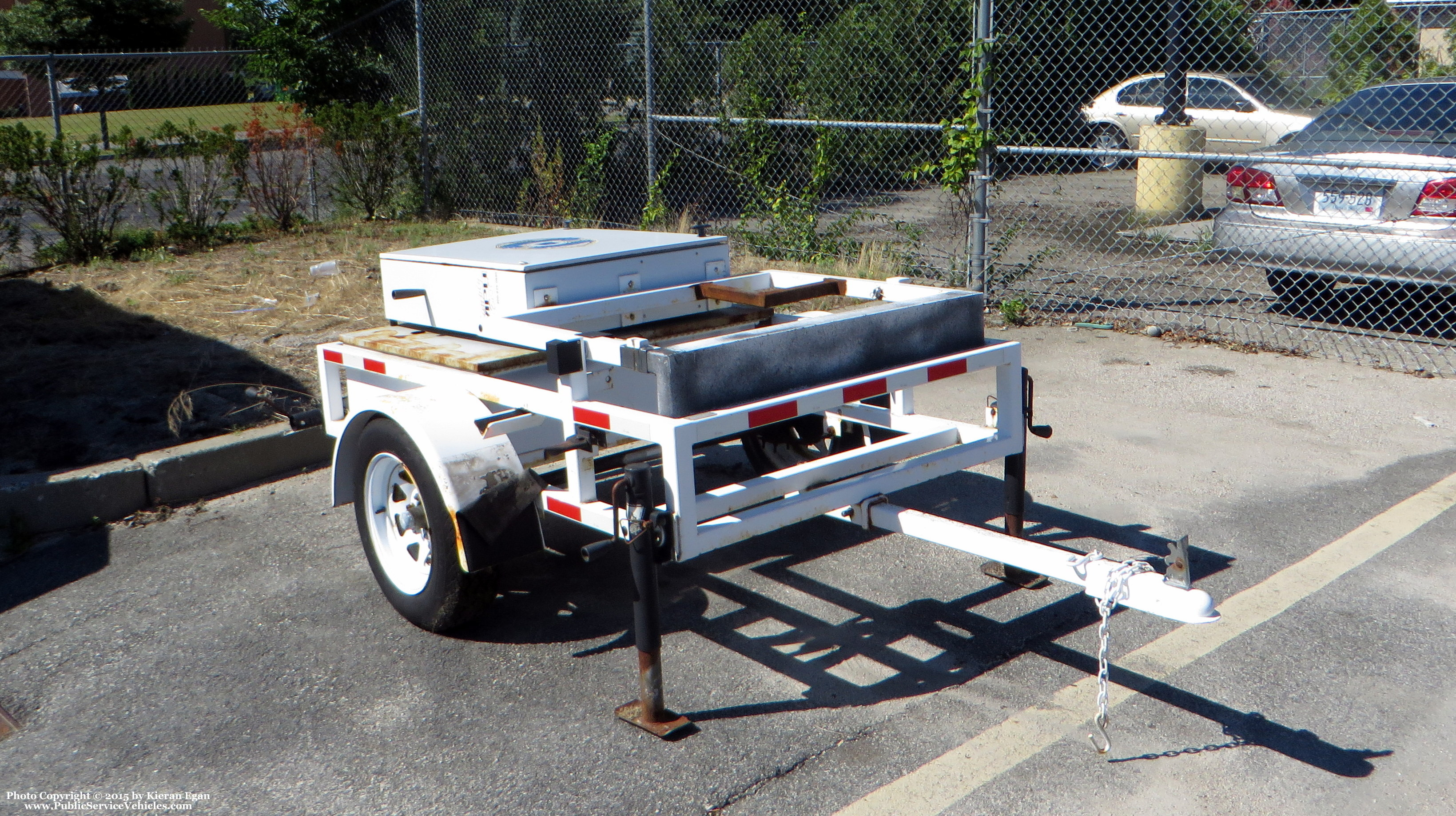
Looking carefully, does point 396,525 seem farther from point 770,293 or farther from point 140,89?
point 140,89

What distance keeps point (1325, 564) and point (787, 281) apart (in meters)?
2.28

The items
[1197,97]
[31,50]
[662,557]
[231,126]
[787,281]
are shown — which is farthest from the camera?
[31,50]

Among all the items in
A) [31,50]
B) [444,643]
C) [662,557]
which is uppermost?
[31,50]

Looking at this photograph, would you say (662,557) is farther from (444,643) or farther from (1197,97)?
(1197,97)

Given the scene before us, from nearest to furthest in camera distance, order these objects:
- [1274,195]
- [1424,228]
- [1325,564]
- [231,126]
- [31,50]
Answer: [1325,564], [1424,228], [1274,195], [231,126], [31,50]

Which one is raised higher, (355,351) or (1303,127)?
Answer: (1303,127)

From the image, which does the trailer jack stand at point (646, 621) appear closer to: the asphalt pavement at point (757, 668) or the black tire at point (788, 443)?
the asphalt pavement at point (757, 668)

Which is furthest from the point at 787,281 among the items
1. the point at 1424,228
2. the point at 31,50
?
the point at 31,50

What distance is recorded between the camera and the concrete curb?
488 centimetres

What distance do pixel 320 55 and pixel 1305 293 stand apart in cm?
1083

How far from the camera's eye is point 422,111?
40.8 ft

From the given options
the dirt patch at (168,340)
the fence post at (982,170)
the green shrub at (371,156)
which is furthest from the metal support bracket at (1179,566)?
the green shrub at (371,156)

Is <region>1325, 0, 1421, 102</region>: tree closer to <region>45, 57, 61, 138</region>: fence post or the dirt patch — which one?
the dirt patch

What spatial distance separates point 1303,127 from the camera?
827 cm
